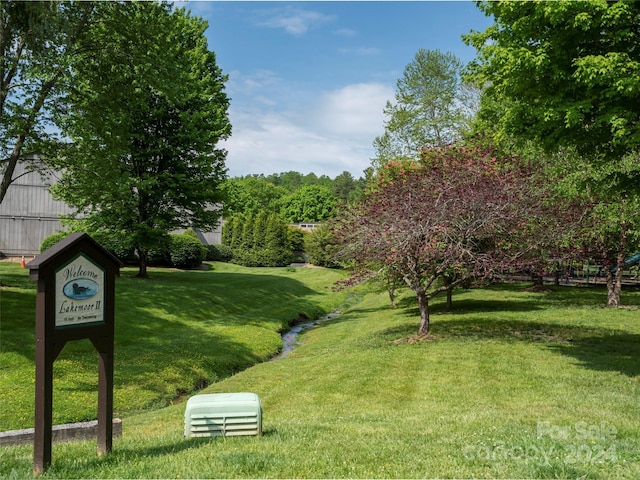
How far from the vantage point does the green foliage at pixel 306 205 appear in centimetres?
9975

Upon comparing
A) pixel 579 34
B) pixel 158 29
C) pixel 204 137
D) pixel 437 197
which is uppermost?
pixel 158 29

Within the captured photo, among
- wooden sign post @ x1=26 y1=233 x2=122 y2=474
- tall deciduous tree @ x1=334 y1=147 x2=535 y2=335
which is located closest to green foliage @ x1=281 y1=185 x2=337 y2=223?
tall deciduous tree @ x1=334 y1=147 x2=535 y2=335

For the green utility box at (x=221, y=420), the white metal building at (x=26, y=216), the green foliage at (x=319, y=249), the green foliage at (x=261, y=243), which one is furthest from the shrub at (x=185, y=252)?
the green utility box at (x=221, y=420)

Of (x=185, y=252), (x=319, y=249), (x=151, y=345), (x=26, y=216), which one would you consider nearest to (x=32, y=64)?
(x=151, y=345)

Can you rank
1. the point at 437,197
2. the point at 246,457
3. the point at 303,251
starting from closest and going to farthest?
the point at 246,457 < the point at 437,197 < the point at 303,251

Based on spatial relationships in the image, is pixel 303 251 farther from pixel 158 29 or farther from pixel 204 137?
pixel 158 29

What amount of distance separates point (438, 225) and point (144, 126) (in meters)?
17.9

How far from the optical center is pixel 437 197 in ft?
50.9

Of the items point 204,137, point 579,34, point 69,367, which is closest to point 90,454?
point 69,367

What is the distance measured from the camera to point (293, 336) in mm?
20938

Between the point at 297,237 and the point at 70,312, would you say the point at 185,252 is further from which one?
the point at 70,312

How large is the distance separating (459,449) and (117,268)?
409 centimetres

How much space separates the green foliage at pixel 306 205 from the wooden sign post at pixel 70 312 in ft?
305

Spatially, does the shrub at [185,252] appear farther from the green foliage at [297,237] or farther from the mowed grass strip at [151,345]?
the green foliage at [297,237]
